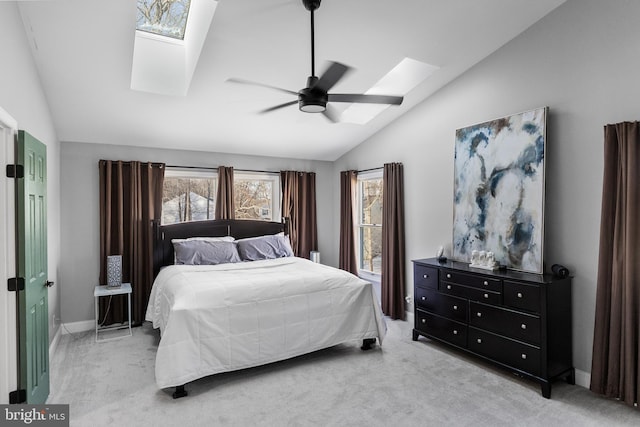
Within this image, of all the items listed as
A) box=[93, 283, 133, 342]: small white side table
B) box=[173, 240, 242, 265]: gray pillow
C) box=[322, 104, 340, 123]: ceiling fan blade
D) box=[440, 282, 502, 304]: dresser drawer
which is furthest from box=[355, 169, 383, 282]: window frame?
box=[93, 283, 133, 342]: small white side table

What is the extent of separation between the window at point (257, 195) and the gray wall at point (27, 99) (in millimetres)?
2185

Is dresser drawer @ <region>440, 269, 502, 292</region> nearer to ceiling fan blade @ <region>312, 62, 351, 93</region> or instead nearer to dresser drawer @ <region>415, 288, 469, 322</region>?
dresser drawer @ <region>415, 288, 469, 322</region>

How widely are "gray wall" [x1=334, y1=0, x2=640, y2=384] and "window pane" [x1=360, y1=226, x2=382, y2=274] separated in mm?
2178

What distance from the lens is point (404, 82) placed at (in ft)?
13.4

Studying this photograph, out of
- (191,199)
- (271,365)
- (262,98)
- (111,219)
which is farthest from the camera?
(191,199)

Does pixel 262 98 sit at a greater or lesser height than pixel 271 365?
greater

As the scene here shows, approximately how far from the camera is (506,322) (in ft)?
10.0

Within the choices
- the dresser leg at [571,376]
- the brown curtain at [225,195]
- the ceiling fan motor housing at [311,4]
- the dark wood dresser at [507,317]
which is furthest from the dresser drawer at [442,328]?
the ceiling fan motor housing at [311,4]

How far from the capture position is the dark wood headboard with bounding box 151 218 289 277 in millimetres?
4613

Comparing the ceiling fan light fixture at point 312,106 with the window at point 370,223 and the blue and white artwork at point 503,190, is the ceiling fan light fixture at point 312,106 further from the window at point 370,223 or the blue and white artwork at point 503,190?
the window at point 370,223

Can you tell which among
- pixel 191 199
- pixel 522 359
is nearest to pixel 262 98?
pixel 191 199

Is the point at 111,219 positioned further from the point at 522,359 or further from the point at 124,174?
the point at 522,359

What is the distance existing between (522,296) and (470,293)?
50 cm

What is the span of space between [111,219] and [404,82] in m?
3.85
